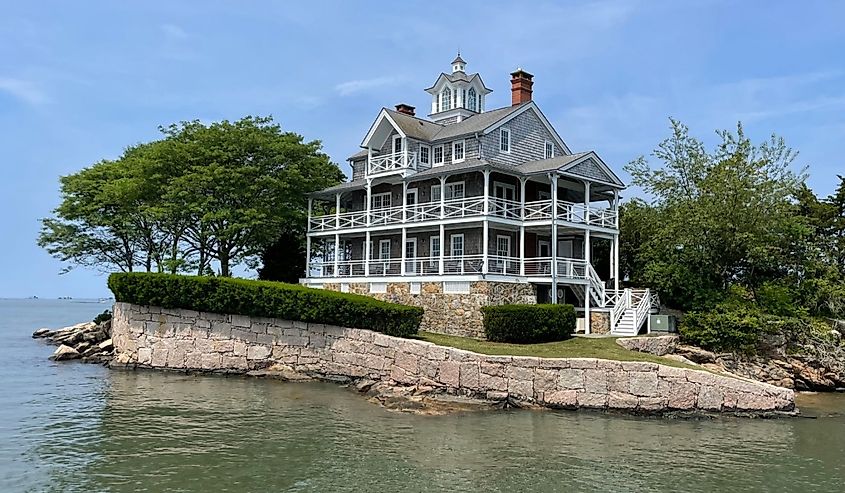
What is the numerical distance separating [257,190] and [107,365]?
35.3 ft

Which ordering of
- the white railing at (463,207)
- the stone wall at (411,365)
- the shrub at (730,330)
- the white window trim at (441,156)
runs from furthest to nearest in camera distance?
the white window trim at (441,156) → the white railing at (463,207) → the shrub at (730,330) → the stone wall at (411,365)

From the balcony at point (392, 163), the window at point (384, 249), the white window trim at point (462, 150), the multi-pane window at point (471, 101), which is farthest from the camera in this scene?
the multi-pane window at point (471, 101)

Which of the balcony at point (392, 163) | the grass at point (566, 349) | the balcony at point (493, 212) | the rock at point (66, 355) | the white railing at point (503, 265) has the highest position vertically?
the balcony at point (392, 163)

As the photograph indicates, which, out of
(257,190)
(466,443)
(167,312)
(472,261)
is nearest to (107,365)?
(167,312)

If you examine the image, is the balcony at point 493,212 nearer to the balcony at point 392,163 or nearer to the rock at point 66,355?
the balcony at point 392,163

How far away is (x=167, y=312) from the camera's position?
82.4 ft

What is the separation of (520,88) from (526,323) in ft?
49.0

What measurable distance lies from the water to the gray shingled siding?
15357 millimetres

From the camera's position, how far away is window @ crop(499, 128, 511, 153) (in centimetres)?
3284

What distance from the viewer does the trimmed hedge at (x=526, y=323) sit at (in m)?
24.4

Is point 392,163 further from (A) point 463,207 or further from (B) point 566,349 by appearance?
(B) point 566,349

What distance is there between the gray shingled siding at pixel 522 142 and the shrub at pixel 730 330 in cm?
1127

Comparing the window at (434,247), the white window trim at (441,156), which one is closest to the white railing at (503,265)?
the window at (434,247)

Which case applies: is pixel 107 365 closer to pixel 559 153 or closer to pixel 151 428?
pixel 151 428
